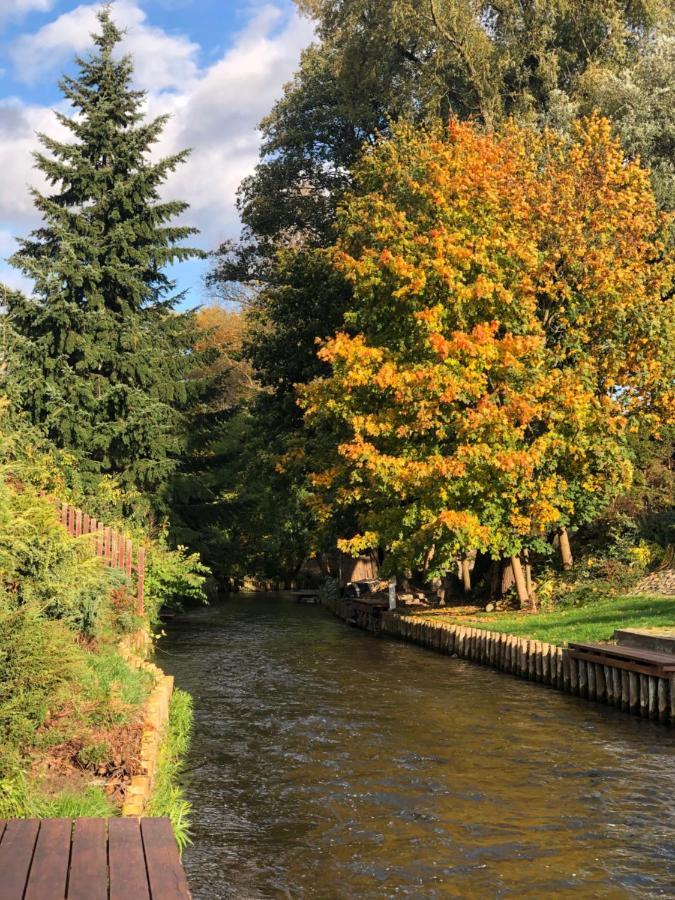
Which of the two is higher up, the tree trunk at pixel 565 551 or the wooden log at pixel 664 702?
the tree trunk at pixel 565 551

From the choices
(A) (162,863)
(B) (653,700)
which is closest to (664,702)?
(B) (653,700)

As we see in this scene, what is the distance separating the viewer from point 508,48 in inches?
1380

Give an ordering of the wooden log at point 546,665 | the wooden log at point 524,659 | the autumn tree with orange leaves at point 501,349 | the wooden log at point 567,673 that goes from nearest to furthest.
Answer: the wooden log at point 567,673
the wooden log at point 546,665
the wooden log at point 524,659
the autumn tree with orange leaves at point 501,349

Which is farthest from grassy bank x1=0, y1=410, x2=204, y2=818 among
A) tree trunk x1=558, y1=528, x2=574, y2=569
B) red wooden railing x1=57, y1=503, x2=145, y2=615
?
tree trunk x1=558, y1=528, x2=574, y2=569

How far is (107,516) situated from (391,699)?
11.6 meters

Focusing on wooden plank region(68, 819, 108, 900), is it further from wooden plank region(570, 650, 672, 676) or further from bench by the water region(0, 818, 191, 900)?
wooden plank region(570, 650, 672, 676)

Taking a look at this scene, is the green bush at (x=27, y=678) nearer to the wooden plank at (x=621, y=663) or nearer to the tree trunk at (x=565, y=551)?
the wooden plank at (x=621, y=663)

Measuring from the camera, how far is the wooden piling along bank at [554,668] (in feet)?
55.8

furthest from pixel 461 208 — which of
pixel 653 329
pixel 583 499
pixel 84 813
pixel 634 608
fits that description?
pixel 84 813

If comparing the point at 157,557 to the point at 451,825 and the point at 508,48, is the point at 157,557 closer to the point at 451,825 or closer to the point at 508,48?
the point at 451,825

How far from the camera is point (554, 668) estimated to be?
20203mm

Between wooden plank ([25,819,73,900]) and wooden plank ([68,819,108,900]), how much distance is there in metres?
0.05

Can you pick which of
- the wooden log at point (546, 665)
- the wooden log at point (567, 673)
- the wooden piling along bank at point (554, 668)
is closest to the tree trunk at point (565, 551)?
the wooden piling along bank at point (554, 668)

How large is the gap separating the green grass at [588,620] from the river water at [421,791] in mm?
2187
